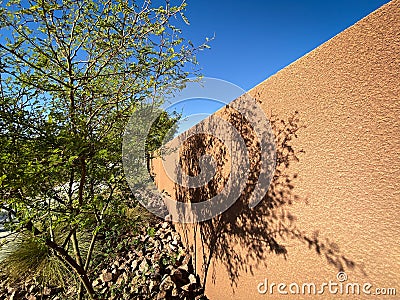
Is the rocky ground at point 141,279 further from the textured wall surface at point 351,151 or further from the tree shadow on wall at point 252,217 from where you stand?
the textured wall surface at point 351,151

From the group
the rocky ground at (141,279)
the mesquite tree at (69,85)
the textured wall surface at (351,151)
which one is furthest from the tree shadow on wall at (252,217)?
the mesquite tree at (69,85)

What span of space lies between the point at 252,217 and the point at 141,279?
2680 millimetres

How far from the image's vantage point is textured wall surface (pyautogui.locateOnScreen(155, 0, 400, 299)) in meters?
1.43

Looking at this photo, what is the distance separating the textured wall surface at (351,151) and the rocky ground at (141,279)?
91.9 inches

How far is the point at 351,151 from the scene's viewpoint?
1630mm

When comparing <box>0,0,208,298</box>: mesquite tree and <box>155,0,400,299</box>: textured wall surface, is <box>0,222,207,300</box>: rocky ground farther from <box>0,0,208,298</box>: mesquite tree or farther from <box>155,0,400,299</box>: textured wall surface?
<box>155,0,400,299</box>: textured wall surface

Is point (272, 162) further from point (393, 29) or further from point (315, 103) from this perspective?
point (393, 29)

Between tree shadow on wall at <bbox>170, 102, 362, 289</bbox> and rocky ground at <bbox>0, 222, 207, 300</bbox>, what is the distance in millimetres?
347

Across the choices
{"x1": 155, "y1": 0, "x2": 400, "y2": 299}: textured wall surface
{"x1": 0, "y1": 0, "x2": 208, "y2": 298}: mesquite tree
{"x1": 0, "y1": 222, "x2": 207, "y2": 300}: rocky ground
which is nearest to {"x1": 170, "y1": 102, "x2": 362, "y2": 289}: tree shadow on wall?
{"x1": 155, "y1": 0, "x2": 400, "y2": 299}: textured wall surface

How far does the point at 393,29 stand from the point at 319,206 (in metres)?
1.23

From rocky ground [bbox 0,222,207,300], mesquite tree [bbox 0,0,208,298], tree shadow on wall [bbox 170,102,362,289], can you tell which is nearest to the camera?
tree shadow on wall [bbox 170,102,362,289]

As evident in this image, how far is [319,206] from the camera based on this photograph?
1869 millimetres

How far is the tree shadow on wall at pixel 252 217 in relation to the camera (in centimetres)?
211

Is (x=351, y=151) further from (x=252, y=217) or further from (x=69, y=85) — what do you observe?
(x=69, y=85)
